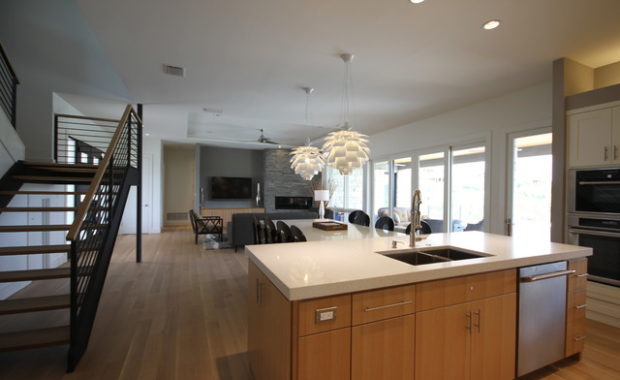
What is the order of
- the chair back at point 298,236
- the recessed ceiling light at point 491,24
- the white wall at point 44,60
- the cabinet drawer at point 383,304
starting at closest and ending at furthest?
the cabinet drawer at point 383,304 → the recessed ceiling light at point 491,24 → the chair back at point 298,236 → the white wall at point 44,60

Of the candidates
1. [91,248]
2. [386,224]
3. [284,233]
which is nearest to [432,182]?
[386,224]

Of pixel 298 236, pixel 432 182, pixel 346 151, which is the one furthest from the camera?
pixel 432 182


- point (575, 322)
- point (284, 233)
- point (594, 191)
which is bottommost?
point (575, 322)

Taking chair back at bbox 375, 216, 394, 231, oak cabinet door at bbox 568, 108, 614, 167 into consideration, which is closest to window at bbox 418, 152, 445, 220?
chair back at bbox 375, 216, 394, 231

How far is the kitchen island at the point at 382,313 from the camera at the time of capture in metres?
1.28

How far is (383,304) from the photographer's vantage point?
1.41 meters

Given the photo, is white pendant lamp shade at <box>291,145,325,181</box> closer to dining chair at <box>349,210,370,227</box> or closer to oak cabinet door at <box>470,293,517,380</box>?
dining chair at <box>349,210,370,227</box>

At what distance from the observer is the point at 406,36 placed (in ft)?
8.58

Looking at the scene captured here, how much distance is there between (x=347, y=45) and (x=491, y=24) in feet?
4.05

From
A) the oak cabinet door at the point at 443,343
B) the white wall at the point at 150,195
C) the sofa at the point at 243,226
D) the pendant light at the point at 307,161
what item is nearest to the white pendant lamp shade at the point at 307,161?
the pendant light at the point at 307,161

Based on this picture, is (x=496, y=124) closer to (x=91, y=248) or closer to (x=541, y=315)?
(x=541, y=315)

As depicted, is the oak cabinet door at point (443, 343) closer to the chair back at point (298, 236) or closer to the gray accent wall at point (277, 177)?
the chair back at point (298, 236)

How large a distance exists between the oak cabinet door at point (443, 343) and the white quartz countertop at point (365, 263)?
0.72 feet

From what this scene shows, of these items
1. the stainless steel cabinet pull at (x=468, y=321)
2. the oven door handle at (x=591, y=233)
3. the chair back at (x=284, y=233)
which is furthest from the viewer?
the chair back at (x=284, y=233)
